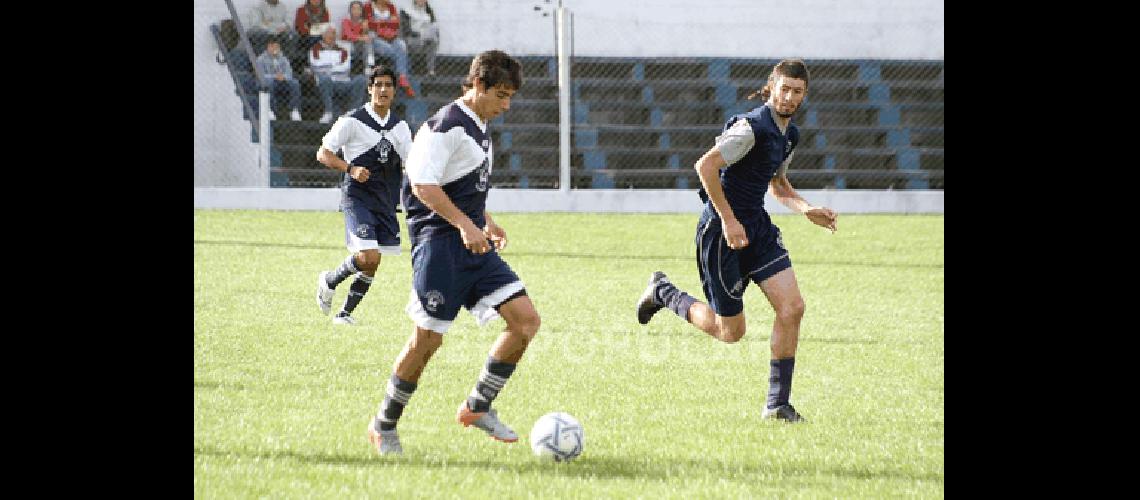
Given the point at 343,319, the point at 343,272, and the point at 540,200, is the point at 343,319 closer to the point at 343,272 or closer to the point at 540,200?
the point at 343,272

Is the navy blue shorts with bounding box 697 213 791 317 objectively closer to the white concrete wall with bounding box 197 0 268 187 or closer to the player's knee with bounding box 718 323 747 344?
the player's knee with bounding box 718 323 747 344

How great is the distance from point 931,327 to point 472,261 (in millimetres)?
5435

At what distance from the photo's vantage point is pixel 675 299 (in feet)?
25.1

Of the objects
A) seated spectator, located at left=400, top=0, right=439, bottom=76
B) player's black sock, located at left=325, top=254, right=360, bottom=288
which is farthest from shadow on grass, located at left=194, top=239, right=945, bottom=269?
seated spectator, located at left=400, top=0, right=439, bottom=76

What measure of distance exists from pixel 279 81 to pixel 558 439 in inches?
595

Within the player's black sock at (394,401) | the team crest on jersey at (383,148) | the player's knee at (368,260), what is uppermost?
the player's black sock at (394,401)

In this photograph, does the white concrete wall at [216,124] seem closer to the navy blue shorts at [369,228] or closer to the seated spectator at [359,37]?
the seated spectator at [359,37]

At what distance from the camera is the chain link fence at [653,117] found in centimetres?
1992

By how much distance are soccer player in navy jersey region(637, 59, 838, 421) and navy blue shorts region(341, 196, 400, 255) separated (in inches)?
134

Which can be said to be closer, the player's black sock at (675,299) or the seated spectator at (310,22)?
the player's black sock at (675,299)

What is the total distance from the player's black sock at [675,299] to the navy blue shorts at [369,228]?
105 inches

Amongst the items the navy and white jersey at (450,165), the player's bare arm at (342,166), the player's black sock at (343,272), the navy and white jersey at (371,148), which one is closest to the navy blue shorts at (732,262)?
the navy and white jersey at (450,165)

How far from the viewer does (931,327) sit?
10055mm

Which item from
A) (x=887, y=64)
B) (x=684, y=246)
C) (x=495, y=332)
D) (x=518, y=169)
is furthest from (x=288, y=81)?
(x=495, y=332)
